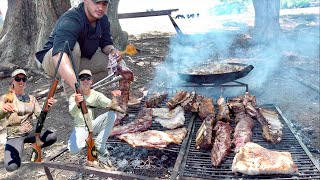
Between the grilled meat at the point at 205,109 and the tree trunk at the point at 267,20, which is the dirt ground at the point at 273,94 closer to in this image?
the tree trunk at the point at 267,20

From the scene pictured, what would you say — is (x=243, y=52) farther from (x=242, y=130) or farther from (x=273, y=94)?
(x=242, y=130)

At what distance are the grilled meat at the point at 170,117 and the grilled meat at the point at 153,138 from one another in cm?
24

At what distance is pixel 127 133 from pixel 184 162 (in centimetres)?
104

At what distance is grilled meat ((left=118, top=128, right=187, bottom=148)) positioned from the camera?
3863mm

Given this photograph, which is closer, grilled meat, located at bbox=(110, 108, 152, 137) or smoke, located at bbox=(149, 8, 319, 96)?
grilled meat, located at bbox=(110, 108, 152, 137)

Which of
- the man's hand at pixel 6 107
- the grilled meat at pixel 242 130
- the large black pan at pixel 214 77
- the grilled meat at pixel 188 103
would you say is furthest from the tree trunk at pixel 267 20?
the man's hand at pixel 6 107

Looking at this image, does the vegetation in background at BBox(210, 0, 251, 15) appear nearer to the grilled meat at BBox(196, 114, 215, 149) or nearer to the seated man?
the grilled meat at BBox(196, 114, 215, 149)

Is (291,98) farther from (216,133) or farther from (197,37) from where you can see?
(197,37)

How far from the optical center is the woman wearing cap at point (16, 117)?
398 cm

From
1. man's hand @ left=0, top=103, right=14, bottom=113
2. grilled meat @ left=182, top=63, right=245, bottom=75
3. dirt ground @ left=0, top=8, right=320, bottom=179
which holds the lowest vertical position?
dirt ground @ left=0, top=8, right=320, bottom=179

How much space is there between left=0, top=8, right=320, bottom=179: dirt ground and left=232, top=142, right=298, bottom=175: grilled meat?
1.08 m

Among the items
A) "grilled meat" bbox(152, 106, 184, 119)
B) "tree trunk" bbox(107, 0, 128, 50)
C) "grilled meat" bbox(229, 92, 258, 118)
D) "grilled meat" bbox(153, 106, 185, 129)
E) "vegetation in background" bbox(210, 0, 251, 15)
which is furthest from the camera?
"vegetation in background" bbox(210, 0, 251, 15)

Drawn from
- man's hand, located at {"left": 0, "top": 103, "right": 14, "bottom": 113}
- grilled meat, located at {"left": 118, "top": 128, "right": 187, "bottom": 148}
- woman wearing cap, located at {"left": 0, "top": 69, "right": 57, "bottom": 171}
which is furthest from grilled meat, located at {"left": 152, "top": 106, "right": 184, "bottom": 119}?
man's hand, located at {"left": 0, "top": 103, "right": 14, "bottom": 113}

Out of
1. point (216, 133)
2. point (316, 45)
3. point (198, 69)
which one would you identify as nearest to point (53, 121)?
point (198, 69)
